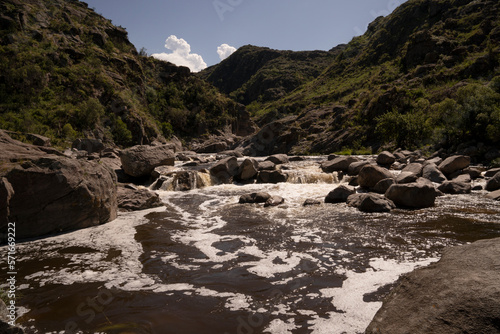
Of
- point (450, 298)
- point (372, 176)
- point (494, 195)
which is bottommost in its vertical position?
point (494, 195)

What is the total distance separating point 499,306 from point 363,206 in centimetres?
922

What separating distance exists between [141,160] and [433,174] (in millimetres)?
20041

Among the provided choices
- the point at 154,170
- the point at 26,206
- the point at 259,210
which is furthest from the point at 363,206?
the point at 154,170

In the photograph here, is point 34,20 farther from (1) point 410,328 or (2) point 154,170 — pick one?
(1) point 410,328

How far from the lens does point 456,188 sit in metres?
13.7

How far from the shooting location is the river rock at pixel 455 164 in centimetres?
1633

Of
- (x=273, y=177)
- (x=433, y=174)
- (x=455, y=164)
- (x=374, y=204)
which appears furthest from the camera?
(x=273, y=177)

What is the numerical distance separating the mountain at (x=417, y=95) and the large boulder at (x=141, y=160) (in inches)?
986

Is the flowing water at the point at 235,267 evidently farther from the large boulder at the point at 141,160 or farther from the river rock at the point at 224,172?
the river rock at the point at 224,172

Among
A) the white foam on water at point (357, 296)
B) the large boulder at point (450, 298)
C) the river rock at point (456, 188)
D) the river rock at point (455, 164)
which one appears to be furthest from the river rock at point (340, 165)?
the large boulder at point (450, 298)

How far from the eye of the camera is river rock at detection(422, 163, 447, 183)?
51.4 ft

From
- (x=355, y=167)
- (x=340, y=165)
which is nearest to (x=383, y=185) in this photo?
(x=355, y=167)

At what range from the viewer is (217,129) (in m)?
81.1

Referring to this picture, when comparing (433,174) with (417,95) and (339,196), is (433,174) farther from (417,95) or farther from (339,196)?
(417,95)
